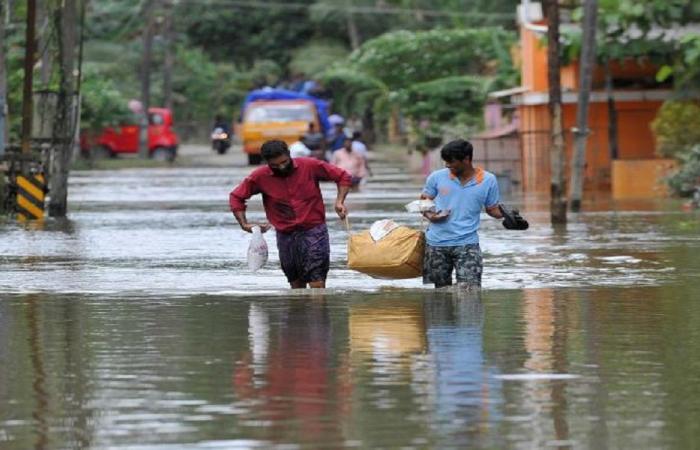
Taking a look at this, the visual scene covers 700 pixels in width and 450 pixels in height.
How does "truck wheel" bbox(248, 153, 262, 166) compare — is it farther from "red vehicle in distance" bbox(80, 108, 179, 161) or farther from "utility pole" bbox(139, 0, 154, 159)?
"utility pole" bbox(139, 0, 154, 159)

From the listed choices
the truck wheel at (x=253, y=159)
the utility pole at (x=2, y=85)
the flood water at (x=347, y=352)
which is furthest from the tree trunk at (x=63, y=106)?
the truck wheel at (x=253, y=159)

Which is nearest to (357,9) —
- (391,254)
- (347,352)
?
(391,254)

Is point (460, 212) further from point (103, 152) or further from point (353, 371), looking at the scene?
point (103, 152)

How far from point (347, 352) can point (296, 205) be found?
386 centimetres

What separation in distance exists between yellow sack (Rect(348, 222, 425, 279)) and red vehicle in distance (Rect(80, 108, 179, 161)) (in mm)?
51235

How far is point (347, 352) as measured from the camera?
40.5 ft

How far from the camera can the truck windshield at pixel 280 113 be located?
6356 centimetres

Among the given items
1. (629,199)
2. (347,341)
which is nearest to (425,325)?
(347,341)

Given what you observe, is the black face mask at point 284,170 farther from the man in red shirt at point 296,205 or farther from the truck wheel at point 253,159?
the truck wheel at point 253,159

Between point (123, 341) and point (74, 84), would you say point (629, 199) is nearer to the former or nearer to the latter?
point (74, 84)

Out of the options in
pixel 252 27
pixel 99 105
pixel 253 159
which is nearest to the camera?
pixel 99 105

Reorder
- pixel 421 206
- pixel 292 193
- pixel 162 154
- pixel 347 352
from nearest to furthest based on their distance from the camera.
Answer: pixel 347 352 < pixel 421 206 < pixel 292 193 < pixel 162 154

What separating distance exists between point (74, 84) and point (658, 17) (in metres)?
11.7

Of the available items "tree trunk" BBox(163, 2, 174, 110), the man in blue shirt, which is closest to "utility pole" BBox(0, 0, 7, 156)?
the man in blue shirt
